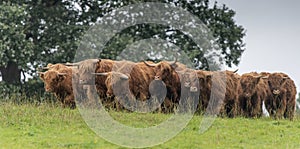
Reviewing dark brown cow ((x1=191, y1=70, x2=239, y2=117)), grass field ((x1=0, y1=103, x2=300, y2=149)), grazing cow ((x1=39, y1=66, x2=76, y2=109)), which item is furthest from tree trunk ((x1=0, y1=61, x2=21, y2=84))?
dark brown cow ((x1=191, y1=70, x2=239, y2=117))

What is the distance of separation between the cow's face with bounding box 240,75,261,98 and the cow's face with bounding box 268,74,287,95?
87cm

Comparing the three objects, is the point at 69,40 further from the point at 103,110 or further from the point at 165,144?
the point at 165,144

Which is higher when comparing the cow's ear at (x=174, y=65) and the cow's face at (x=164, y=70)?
the cow's ear at (x=174, y=65)

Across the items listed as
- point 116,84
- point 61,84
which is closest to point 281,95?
point 116,84

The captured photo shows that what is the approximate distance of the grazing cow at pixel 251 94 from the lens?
20.1 meters

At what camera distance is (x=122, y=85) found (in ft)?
62.4

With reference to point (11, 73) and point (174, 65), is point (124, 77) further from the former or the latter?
point (11, 73)

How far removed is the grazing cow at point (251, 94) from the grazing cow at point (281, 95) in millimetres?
535

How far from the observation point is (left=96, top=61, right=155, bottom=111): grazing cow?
745 inches

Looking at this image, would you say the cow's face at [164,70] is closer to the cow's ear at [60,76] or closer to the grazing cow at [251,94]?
the grazing cow at [251,94]

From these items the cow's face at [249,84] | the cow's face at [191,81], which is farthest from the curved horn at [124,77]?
the cow's face at [249,84]

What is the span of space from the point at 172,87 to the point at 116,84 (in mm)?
1761

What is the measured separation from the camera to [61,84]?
2031 centimetres

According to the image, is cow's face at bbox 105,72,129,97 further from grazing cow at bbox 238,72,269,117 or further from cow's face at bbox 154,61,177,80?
grazing cow at bbox 238,72,269,117
